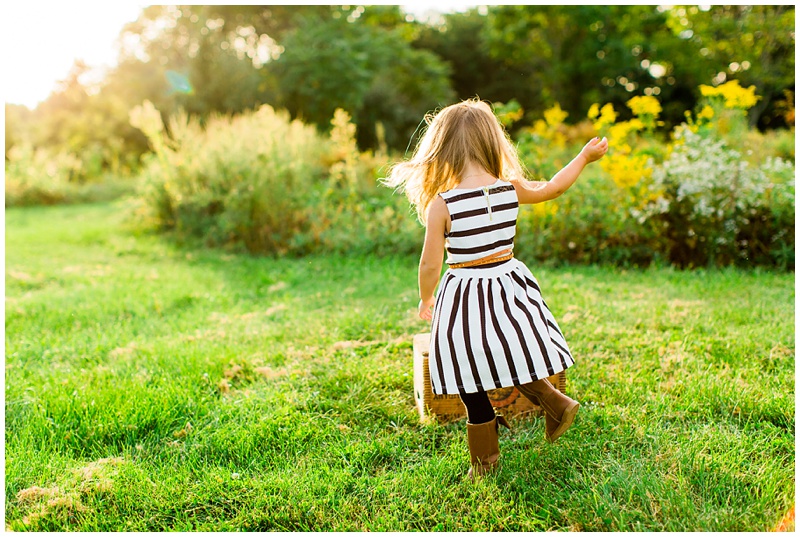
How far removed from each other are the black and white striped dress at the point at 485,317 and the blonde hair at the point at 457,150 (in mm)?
107

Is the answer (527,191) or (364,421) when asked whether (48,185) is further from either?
(527,191)

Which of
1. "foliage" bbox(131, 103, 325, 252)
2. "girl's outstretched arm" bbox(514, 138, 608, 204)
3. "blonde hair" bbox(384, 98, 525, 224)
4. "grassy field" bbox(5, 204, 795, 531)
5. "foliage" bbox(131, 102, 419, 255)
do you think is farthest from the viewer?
"foliage" bbox(131, 103, 325, 252)

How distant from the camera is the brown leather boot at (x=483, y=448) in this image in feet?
7.50

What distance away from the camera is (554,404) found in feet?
7.65

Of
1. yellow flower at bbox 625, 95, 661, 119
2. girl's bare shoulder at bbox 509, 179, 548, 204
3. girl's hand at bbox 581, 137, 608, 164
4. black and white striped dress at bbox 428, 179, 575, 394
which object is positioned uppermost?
yellow flower at bbox 625, 95, 661, 119

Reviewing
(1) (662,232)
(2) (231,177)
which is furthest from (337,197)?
(1) (662,232)

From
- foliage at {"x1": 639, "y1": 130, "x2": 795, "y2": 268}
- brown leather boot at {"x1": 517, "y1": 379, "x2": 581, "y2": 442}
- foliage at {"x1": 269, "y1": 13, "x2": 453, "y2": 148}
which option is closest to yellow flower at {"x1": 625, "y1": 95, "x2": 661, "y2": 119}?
foliage at {"x1": 639, "y1": 130, "x2": 795, "y2": 268}

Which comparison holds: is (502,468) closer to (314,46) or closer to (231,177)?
(231,177)

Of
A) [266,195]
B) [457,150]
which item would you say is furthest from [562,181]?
[266,195]

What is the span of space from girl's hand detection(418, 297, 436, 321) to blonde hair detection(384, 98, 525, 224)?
358 mm

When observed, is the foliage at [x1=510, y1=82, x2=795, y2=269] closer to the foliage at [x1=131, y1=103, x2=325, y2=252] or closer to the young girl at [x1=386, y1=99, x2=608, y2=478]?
the foliage at [x1=131, y1=103, x2=325, y2=252]

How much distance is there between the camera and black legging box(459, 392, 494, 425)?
2.28m

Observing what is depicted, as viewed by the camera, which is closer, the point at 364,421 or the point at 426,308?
the point at 426,308

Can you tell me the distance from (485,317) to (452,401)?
62cm
